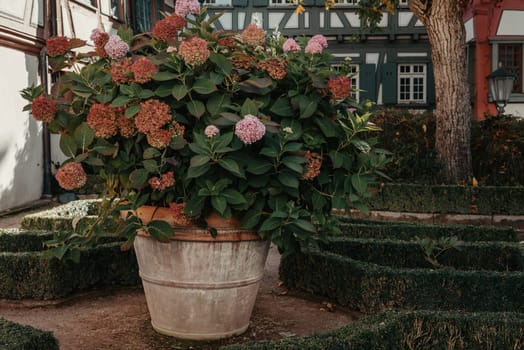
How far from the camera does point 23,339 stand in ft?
10.3

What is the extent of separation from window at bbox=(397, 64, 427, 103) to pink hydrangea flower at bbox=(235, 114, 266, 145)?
1911 centimetres

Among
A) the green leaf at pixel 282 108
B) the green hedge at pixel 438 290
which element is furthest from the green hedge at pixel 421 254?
the green leaf at pixel 282 108

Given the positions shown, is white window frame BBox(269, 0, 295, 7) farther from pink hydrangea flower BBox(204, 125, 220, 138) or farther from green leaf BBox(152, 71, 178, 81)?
pink hydrangea flower BBox(204, 125, 220, 138)

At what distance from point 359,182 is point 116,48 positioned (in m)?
1.62

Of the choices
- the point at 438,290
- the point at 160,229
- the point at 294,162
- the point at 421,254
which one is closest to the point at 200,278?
the point at 160,229

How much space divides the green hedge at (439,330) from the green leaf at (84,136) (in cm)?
173

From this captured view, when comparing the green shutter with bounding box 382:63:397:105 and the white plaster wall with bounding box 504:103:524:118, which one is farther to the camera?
the green shutter with bounding box 382:63:397:105

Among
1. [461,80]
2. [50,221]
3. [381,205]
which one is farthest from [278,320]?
[461,80]

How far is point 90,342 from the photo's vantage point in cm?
392

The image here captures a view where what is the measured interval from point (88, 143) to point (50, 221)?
3523 millimetres

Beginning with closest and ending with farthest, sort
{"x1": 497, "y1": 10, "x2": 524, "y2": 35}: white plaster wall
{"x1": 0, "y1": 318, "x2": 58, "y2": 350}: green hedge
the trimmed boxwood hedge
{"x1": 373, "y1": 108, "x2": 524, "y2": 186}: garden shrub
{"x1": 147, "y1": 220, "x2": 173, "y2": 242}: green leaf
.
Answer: {"x1": 0, "y1": 318, "x2": 58, "y2": 350}: green hedge → {"x1": 147, "y1": 220, "x2": 173, "y2": 242}: green leaf → the trimmed boxwood hedge → {"x1": 373, "y1": 108, "x2": 524, "y2": 186}: garden shrub → {"x1": 497, "y1": 10, "x2": 524, "y2": 35}: white plaster wall

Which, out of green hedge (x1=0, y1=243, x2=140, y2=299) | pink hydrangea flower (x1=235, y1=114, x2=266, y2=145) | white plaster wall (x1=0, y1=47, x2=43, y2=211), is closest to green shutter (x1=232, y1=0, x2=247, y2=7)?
white plaster wall (x1=0, y1=47, x2=43, y2=211)

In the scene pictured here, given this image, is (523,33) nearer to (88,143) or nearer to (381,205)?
(381,205)

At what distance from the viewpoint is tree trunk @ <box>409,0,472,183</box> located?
35.1ft
